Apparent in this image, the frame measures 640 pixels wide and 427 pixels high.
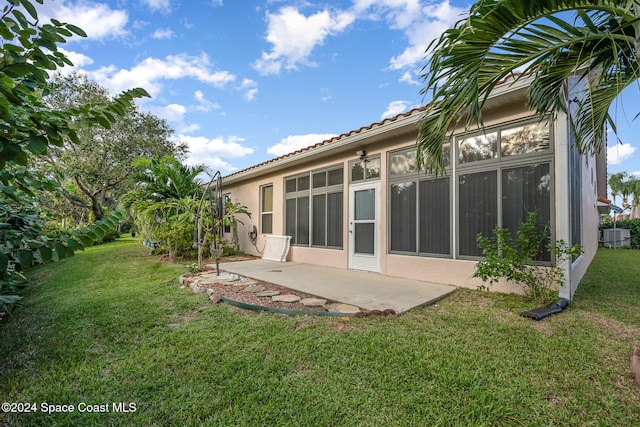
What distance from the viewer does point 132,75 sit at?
9062 mm

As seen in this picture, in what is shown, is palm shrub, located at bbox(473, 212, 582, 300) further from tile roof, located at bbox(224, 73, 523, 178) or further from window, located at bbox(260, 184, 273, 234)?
window, located at bbox(260, 184, 273, 234)

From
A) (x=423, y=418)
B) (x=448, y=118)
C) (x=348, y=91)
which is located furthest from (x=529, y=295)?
(x=348, y=91)

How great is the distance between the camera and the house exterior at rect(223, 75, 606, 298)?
4.10 metres

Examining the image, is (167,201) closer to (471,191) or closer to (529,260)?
(471,191)

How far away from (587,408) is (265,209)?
8.61 meters

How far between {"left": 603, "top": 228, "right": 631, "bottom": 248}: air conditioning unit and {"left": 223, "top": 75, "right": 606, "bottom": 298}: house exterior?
1030cm

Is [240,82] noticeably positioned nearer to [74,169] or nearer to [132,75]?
[132,75]

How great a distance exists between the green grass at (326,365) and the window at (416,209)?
1.43m

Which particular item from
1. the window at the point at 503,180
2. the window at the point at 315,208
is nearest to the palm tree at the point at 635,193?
the window at the point at 503,180

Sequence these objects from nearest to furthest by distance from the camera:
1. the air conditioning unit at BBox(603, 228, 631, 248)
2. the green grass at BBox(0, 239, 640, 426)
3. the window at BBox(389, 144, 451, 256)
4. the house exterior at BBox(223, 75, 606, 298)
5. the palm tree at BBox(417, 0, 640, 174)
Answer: the green grass at BBox(0, 239, 640, 426) → the palm tree at BBox(417, 0, 640, 174) → the house exterior at BBox(223, 75, 606, 298) → the window at BBox(389, 144, 451, 256) → the air conditioning unit at BBox(603, 228, 631, 248)

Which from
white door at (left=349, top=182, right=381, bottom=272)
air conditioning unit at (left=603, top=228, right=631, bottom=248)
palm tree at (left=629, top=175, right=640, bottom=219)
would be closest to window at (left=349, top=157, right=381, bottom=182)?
white door at (left=349, top=182, right=381, bottom=272)

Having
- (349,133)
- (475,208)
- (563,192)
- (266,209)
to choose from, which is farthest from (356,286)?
(266,209)

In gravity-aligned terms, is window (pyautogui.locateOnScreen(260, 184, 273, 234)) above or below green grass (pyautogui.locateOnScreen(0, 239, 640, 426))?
above

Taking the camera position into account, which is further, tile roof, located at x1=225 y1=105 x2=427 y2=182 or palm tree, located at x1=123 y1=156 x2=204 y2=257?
palm tree, located at x1=123 y1=156 x2=204 y2=257
